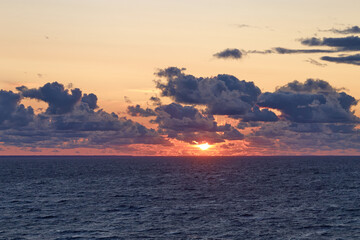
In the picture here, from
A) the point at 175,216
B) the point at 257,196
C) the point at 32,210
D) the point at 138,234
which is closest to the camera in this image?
the point at 138,234

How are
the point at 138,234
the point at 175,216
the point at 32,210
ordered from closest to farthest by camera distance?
the point at 138,234 → the point at 175,216 → the point at 32,210

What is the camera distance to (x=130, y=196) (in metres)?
98.5

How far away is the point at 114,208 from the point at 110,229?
19.0m

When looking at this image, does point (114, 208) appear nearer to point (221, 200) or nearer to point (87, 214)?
point (87, 214)

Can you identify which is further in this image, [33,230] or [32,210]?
[32,210]

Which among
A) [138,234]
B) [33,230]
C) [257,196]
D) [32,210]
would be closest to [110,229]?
[138,234]

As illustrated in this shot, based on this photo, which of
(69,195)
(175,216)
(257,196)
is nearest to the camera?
(175,216)

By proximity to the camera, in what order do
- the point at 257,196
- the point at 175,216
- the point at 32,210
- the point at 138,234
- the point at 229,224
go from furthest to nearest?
the point at 257,196 → the point at 32,210 → the point at 175,216 → the point at 229,224 → the point at 138,234

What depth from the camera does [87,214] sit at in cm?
7300

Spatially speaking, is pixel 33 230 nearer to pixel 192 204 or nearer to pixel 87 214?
pixel 87 214

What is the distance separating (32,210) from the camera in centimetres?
7725

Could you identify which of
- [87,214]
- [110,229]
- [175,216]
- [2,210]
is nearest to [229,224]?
[175,216]

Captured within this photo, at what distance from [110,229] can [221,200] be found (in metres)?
33.1

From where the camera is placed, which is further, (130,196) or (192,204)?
(130,196)
